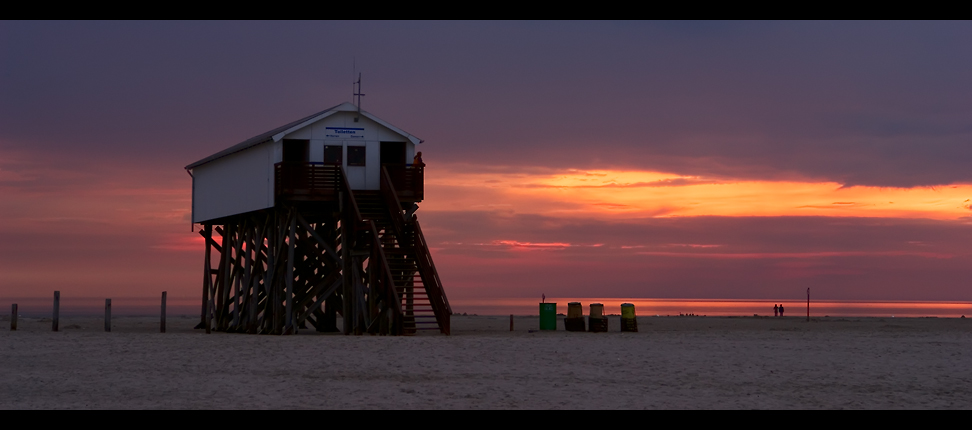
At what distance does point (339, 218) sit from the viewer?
34.8 metres

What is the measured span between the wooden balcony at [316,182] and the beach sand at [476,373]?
5.74m

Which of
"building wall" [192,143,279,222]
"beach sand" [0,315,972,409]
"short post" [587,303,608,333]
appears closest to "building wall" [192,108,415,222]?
"building wall" [192,143,279,222]

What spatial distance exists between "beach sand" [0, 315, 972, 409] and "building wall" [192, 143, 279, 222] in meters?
6.85

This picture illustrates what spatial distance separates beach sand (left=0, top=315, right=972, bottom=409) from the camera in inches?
714

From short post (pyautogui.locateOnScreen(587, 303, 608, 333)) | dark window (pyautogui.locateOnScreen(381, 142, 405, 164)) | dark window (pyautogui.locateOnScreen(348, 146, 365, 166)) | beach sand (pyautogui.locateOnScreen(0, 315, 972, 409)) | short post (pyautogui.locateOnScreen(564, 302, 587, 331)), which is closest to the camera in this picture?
beach sand (pyautogui.locateOnScreen(0, 315, 972, 409))

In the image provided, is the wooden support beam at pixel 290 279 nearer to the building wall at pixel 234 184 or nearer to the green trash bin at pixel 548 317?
the building wall at pixel 234 184

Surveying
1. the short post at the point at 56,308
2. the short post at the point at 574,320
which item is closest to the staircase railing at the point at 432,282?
the short post at the point at 574,320

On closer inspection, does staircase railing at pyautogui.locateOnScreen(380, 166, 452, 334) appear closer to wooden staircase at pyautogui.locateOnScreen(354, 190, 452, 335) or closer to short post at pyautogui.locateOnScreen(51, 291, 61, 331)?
wooden staircase at pyautogui.locateOnScreen(354, 190, 452, 335)

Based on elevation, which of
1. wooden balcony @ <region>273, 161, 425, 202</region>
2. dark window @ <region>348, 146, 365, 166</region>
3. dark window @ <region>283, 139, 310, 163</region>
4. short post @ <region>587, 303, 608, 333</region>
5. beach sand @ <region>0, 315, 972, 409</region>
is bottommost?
beach sand @ <region>0, 315, 972, 409</region>

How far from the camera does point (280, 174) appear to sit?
1351 inches

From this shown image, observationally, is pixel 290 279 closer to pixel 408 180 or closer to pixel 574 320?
pixel 408 180

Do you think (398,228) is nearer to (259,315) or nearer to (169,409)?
(259,315)

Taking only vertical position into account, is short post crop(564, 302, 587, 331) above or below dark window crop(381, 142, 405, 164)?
below
